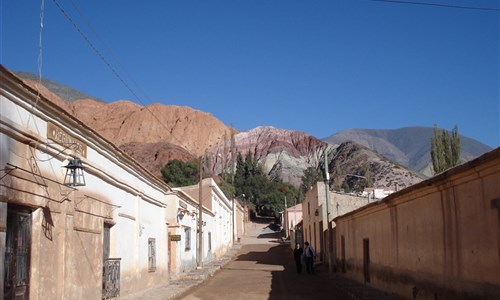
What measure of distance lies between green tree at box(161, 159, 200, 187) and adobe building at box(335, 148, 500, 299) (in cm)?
5718

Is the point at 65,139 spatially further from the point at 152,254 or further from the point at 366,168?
the point at 366,168

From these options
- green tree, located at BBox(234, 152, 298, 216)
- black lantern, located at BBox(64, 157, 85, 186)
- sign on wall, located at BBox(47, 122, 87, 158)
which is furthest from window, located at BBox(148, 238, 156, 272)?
green tree, located at BBox(234, 152, 298, 216)

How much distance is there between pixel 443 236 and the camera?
36.0ft

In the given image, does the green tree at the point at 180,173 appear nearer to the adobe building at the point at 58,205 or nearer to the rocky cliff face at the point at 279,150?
the rocky cliff face at the point at 279,150

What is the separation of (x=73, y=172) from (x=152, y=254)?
923cm

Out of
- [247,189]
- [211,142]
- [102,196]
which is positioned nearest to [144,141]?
[211,142]

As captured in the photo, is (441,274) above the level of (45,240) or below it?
below

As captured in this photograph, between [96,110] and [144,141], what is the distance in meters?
22.6

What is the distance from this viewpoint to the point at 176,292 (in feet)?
59.1

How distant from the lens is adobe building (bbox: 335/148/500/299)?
8.84 m

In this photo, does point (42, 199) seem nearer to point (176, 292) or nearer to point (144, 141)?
point (176, 292)

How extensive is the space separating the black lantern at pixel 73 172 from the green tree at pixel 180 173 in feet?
206

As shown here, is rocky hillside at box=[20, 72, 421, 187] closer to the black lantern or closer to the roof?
the roof

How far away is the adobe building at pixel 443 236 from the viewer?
29.0ft
